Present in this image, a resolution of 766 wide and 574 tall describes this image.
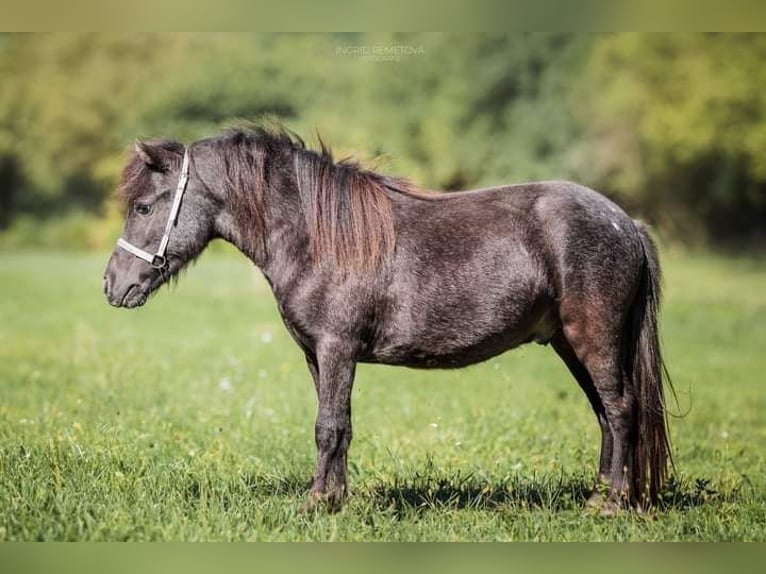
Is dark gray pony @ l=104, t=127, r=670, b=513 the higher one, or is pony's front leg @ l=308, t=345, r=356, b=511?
dark gray pony @ l=104, t=127, r=670, b=513

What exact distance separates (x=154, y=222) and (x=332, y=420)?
1.60m

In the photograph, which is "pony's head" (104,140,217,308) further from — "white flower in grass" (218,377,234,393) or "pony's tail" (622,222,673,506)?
"white flower in grass" (218,377,234,393)

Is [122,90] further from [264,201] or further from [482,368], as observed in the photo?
[264,201]

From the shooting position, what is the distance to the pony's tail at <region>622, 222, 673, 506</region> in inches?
214

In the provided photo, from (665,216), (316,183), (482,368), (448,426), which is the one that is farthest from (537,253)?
(665,216)

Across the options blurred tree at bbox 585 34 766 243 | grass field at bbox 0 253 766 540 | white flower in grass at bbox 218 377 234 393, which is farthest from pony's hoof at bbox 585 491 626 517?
blurred tree at bbox 585 34 766 243

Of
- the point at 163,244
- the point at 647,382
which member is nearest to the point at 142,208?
the point at 163,244

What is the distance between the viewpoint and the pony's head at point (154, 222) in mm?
5258

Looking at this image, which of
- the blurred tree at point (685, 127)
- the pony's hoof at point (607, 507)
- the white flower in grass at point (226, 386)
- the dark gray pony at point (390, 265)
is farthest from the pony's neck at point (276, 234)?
the blurred tree at point (685, 127)

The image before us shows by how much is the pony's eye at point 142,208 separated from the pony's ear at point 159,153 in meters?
0.23

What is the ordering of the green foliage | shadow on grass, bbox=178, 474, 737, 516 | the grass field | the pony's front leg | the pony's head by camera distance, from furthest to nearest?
the green foliage, shadow on grass, bbox=178, 474, 737, 516, the pony's head, the pony's front leg, the grass field

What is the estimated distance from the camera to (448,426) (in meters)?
7.52

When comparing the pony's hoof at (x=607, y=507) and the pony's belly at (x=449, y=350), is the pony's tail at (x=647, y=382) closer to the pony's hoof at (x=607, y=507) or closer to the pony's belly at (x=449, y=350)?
the pony's hoof at (x=607, y=507)

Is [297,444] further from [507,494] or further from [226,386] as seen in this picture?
[507,494]
